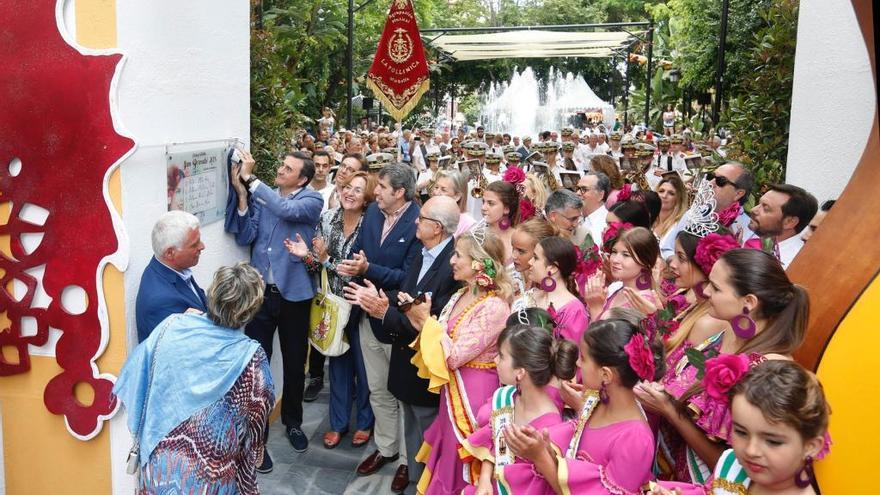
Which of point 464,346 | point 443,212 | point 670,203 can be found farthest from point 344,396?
point 670,203

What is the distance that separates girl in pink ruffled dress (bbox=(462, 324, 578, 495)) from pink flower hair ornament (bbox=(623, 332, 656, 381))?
0.57 metres

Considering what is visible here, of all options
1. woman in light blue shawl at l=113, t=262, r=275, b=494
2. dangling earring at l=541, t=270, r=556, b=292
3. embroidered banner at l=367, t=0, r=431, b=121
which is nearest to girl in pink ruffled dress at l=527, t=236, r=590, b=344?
dangling earring at l=541, t=270, r=556, b=292

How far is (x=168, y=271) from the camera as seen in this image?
3936 millimetres

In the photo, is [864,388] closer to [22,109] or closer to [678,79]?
[22,109]

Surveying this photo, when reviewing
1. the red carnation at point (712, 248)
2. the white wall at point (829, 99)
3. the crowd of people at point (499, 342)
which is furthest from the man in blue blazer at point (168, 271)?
the white wall at point (829, 99)

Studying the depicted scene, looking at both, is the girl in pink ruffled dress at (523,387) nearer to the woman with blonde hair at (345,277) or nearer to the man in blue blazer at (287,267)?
the woman with blonde hair at (345,277)

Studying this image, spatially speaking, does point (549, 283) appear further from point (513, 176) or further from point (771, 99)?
point (771, 99)

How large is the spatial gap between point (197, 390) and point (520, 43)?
17.8 metres

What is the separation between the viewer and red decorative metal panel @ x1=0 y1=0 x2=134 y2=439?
3877 millimetres

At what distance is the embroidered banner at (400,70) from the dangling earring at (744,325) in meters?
9.54

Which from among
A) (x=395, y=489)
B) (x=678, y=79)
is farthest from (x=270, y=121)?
(x=678, y=79)

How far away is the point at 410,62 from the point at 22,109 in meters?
8.66

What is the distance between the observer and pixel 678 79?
23578 mm

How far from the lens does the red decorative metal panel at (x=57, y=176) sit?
3.88 meters
